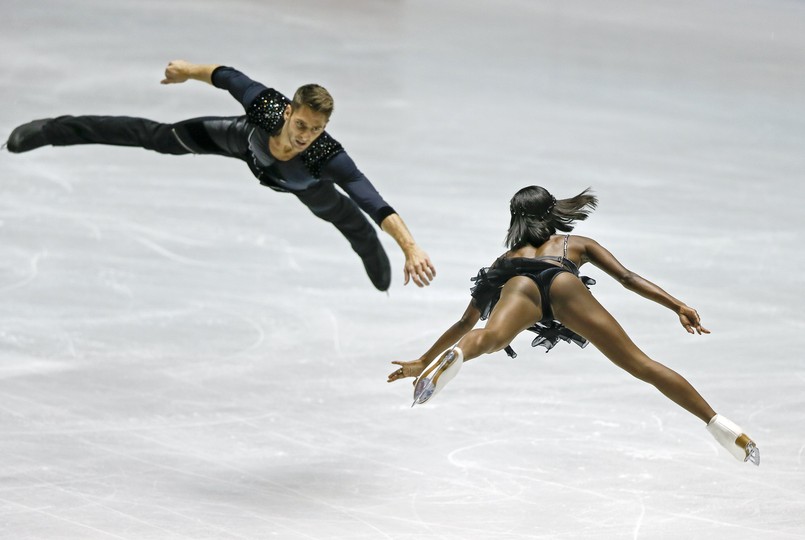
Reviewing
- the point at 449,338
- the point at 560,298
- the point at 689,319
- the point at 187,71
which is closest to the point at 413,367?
the point at 449,338

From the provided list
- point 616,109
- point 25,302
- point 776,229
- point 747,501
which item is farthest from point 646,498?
point 616,109

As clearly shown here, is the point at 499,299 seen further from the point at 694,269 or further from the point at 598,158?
the point at 598,158

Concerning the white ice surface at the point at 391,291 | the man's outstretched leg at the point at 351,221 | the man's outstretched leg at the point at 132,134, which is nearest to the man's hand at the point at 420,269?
the man's outstretched leg at the point at 351,221

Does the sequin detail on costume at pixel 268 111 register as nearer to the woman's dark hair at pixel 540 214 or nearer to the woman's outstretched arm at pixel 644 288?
the woman's dark hair at pixel 540 214

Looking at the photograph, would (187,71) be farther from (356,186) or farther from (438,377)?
(438,377)

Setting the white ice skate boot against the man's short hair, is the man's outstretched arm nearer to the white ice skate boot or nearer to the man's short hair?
the man's short hair

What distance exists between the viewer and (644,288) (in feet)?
17.3

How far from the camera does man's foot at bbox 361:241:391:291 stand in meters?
7.02

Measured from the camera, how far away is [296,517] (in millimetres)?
8172

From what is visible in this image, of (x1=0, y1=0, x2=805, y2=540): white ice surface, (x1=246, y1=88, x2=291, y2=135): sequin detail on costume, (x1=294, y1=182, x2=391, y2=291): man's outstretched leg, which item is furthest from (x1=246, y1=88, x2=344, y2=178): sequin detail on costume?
(x1=0, y1=0, x2=805, y2=540): white ice surface

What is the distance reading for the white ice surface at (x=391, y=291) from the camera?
8367 mm

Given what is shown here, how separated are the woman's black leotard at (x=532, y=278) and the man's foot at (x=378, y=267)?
4.91ft

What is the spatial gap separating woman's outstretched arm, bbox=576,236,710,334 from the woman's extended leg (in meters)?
0.14

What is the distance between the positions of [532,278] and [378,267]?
5.95 feet
